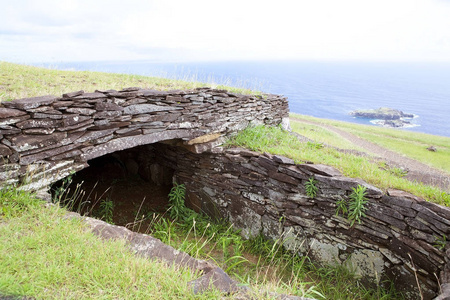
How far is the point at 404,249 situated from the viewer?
4.66 m

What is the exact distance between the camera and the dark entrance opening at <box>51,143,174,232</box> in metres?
7.55

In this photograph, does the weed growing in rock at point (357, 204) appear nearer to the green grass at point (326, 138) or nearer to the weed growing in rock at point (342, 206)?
the weed growing in rock at point (342, 206)

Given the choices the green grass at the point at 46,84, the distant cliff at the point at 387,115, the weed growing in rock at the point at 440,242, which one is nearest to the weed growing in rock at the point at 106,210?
the green grass at the point at 46,84

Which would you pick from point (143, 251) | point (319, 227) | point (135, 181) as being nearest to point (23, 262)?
point (143, 251)

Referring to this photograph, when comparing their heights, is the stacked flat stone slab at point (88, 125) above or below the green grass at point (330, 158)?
above

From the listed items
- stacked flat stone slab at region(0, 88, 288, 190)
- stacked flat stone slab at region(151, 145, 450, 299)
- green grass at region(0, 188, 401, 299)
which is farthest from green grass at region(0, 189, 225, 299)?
stacked flat stone slab at region(151, 145, 450, 299)

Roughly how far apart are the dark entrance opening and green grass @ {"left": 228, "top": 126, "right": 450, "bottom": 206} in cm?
277

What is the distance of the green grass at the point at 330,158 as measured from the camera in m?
4.97

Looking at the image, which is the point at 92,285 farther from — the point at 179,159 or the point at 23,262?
the point at 179,159

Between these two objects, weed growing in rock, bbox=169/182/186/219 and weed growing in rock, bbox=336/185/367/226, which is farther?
weed growing in rock, bbox=169/182/186/219

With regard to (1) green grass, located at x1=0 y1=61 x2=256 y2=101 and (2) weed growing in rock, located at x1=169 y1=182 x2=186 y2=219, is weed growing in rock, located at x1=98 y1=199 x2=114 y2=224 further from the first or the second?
(1) green grass, located at x1=0 y1=61 x2=256 y2=101

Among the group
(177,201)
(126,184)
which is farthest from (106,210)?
(177,201)

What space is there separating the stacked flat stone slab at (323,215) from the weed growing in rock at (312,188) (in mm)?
77

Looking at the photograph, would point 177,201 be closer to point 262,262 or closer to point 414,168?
point 262,262
